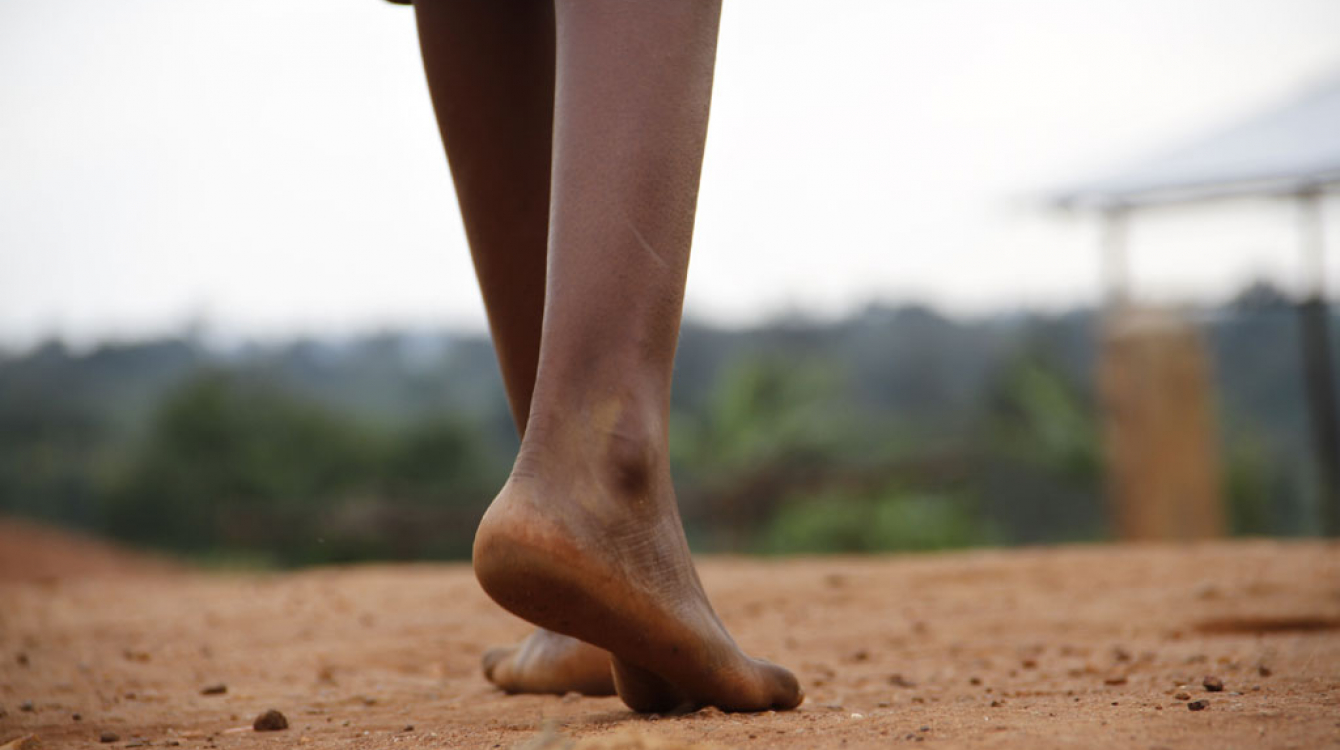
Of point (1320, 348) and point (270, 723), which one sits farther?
point (1320, 348)

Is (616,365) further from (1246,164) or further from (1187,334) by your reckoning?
(1246,164)

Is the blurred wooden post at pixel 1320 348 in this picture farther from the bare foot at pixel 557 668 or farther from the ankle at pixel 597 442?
the ankle at pixel 597 442

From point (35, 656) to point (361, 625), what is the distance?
24.8 inches

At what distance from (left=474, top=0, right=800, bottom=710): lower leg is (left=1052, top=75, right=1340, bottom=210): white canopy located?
5997mm

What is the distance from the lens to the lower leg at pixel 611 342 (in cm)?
95

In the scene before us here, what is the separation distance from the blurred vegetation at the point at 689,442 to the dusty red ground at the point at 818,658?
26.5ft

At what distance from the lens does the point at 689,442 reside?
16891 millimetres

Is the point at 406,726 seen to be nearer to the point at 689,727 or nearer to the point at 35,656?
the point at 689,727

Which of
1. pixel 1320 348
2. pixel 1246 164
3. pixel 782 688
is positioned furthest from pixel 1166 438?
pixel 782 688

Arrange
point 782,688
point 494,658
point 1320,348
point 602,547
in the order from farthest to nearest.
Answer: point 1320,348, point 494,658, point 782,688, point 602,547

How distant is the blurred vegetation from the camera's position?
1252 centimetres

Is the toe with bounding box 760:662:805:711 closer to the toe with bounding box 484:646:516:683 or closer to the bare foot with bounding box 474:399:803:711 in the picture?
the bare foot with bounding box 474:399:803:711

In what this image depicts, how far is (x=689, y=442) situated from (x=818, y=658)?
1503cm

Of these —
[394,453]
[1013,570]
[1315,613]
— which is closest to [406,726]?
[1315,613]
